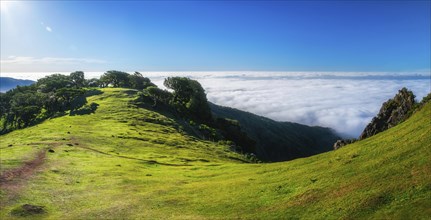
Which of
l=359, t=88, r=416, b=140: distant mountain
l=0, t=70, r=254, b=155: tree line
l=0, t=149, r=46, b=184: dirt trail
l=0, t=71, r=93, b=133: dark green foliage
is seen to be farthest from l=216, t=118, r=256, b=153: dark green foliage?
l=359, t=88, r=416, b=140: distant mountain

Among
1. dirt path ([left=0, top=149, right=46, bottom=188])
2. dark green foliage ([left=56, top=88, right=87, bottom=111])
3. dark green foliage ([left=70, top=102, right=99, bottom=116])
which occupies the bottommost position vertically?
dirt path ([left=0, top=149, right=46, bottom=188])

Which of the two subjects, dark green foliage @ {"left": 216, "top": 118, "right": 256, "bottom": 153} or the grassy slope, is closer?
the grassy slope

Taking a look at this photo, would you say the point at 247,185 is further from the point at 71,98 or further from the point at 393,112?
the point at 71,98

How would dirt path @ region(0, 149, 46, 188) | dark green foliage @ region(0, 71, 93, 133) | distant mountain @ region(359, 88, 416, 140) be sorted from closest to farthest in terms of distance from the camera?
distant mountain @ region(359, 88, 416, 140), dirt path @ region(0, 149, 46, 188), dark green foliage @ region(0, 71, 93, 133)

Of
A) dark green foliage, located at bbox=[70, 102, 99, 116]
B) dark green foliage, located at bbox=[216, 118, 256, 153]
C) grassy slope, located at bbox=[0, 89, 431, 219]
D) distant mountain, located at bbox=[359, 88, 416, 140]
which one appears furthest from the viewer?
dark green foliage, located at bbox=[216, 118, 256, 153]

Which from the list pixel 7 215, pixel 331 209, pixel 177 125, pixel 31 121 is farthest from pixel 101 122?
pixel 331 209

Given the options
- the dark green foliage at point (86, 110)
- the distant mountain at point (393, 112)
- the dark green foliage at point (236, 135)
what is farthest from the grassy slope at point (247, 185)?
the dark green foliage at point (236, 135)

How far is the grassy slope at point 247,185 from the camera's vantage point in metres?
27.5

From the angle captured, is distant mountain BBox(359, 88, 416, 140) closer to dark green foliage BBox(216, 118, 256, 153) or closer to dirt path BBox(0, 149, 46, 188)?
dirt path BBox(0, 149, 46, 188)

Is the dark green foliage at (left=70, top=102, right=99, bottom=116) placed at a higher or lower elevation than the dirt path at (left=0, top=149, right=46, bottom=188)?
higher

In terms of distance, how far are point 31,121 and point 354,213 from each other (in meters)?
167

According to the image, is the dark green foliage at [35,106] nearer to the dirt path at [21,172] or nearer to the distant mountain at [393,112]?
the dirt path at [21,172]

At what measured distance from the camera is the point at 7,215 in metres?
41.2

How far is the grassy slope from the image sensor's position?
90.2 feet
